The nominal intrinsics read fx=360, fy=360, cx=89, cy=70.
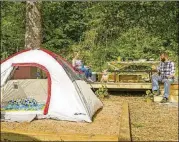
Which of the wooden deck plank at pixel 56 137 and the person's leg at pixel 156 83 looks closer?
the wooden deck plank at pixel 56 137

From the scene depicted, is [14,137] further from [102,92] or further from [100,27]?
[100,27]

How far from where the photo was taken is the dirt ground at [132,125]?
5.98m

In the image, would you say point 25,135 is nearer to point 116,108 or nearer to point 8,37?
point 116,108

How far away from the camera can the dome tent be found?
22.3 ft

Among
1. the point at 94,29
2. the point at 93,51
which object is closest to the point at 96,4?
the point at 94,29

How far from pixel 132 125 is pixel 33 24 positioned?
563 cm

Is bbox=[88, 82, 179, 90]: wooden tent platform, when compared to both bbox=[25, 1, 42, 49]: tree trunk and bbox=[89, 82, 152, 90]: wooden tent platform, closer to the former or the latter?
bbox=[89, 82, 152, 90]: wooden tent platform

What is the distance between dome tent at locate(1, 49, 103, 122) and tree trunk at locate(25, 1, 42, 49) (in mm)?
4005

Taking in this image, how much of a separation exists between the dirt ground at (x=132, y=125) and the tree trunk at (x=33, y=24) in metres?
3.66

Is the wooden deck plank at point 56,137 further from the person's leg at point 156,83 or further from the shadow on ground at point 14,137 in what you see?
the person's leg at point 156,83

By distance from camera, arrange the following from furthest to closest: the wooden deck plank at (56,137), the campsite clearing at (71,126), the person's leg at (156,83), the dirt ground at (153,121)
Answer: the person's leg at (156,83) < the dirt ground at (153,121) < the campsite clearing at (71,126) < the wooden deck plank at (56,137)

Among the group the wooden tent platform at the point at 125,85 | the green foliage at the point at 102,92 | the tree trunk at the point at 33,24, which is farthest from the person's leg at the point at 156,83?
the tree trunk at the point at 33,24

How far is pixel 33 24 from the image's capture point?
11.3 metres

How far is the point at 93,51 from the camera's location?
58.2 ft
